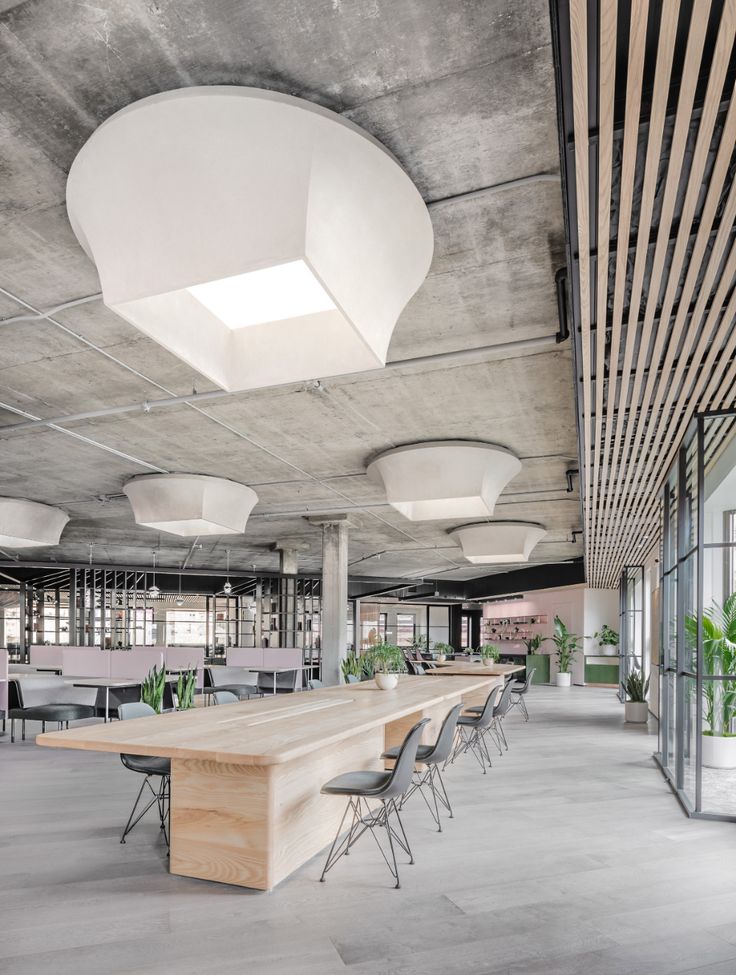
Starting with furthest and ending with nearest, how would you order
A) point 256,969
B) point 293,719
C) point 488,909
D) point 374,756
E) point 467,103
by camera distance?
point 374,756 < point 293,719 < point 488,909 < point 467,103 < point 256,969

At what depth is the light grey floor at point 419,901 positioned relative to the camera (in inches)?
123

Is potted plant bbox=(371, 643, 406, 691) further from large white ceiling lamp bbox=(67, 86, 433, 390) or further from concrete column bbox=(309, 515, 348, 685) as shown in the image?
concrete column bbox=(309, 515, 348, 685)

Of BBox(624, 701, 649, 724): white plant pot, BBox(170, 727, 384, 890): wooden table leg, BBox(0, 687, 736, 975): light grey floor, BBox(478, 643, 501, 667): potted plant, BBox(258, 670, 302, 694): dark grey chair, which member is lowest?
BBox(624, 701, 649, 724): white plant pot

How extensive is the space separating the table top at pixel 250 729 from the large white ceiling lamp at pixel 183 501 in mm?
4707

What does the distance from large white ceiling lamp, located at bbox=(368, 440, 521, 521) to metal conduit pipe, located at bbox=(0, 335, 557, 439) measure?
2385 millimetres

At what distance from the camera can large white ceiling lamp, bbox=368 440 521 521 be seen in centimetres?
888

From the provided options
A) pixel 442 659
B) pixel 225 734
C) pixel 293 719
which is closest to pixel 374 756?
pixel 293 719

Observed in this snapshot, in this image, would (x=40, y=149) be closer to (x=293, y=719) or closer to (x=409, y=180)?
(x=409, y=180)

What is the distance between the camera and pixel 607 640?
20453 mm

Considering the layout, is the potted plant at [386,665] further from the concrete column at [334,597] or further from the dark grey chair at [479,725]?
the concrete column at [334,597]

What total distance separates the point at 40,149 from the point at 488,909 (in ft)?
14.4

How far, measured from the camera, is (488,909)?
12.1 ft

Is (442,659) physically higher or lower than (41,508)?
lower

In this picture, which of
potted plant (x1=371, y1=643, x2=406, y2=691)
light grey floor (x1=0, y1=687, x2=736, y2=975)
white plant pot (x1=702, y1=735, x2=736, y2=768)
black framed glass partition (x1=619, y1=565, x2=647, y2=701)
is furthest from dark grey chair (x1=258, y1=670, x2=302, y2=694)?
white plant pot (x1=702, y1=735, x2=736, y2=768)
